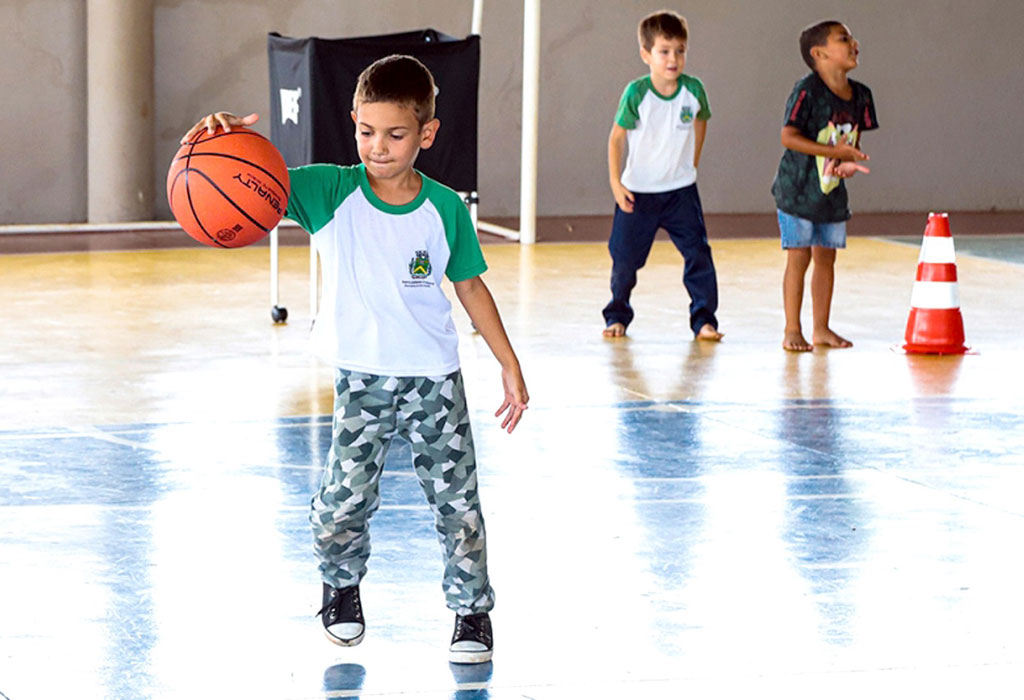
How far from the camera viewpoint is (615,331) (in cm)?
812

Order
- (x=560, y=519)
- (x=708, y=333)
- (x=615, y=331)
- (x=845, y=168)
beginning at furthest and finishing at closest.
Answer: (x=615, y=331) < (x=708, y=333) < (x=845, y=168) < (x=560, y=519)

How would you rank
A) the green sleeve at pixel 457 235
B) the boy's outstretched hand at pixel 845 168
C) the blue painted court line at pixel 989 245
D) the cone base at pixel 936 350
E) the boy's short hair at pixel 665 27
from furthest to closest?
the blue painted court line at pixel 989 245, the boy's short hair at pixel 665 27, the cone base at pixel 936 350, the boy's outstretched hand at pixel 845 168, the green sleeve at pixel 457 235

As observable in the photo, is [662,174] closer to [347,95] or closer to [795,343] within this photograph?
[795,343]

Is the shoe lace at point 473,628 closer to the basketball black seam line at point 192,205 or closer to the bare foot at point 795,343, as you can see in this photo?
the basketball black seam line at point 192,205

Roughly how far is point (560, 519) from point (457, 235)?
1.45 m

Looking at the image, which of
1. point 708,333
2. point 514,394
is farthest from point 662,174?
point 514,394

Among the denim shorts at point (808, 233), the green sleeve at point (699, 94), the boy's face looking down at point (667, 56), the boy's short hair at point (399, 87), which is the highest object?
the boy's face looking down at point (667, 56)

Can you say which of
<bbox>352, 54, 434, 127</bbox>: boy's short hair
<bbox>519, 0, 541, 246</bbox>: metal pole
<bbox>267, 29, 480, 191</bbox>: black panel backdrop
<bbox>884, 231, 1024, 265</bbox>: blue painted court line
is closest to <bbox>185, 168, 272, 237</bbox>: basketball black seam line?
<bbox>352, 54, 434, 127</bbox>: boy's short hair

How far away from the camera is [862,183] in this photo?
15273mm

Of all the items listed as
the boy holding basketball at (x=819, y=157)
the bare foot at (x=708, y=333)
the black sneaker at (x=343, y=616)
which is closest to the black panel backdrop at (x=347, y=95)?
the bare foot at (x=708, y=333)

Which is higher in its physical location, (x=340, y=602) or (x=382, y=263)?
(x=382, y=263)

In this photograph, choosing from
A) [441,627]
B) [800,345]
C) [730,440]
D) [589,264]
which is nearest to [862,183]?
[589,264]

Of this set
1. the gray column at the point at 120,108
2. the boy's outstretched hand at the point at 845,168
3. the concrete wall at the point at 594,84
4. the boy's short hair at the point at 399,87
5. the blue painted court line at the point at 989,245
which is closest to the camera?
the boy's short hair at the point at 399,87

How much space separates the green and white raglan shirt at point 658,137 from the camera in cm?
807
